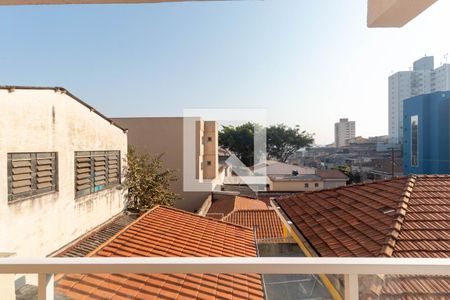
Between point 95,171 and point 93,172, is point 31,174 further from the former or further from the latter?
point 95,171

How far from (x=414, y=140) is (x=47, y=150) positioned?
27410 millimetres

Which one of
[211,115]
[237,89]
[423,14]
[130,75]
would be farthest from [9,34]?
[211,115]

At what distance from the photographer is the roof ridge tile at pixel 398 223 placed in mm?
3332

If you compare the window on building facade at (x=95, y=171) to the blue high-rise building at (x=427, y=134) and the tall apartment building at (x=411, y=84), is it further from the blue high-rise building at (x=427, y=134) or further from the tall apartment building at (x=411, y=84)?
the tall apartment building at (x=411, y=84)

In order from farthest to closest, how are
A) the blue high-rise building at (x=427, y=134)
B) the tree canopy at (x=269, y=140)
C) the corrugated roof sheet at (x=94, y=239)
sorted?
the tree canopy at (x=269, y=140) → the blue high-rise building at (x=427, y=134) → the corrugated roof sheet at (x=94, y=239)

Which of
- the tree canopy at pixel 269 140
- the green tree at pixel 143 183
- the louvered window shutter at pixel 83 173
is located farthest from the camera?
the tree canopy at pixel 269 140

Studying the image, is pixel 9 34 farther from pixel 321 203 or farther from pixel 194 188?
pixel 194 188

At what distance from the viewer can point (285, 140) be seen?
27.4 meters

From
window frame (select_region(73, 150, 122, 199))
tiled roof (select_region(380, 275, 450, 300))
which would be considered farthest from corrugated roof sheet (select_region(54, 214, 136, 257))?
tiled roof (select_region(380, 275, 450, 300))

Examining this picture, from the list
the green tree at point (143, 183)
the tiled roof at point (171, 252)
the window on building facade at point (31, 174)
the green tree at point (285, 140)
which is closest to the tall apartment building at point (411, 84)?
the green tree at point (285, 140)

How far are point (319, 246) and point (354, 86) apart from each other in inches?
197

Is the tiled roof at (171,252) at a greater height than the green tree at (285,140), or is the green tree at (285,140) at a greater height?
the green tree at (285,140)

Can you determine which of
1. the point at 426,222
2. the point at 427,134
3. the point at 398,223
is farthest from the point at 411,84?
the point at 398,223

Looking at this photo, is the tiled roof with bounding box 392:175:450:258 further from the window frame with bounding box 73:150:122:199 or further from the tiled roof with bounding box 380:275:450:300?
the window frame with bounding box 73:150:122:199
